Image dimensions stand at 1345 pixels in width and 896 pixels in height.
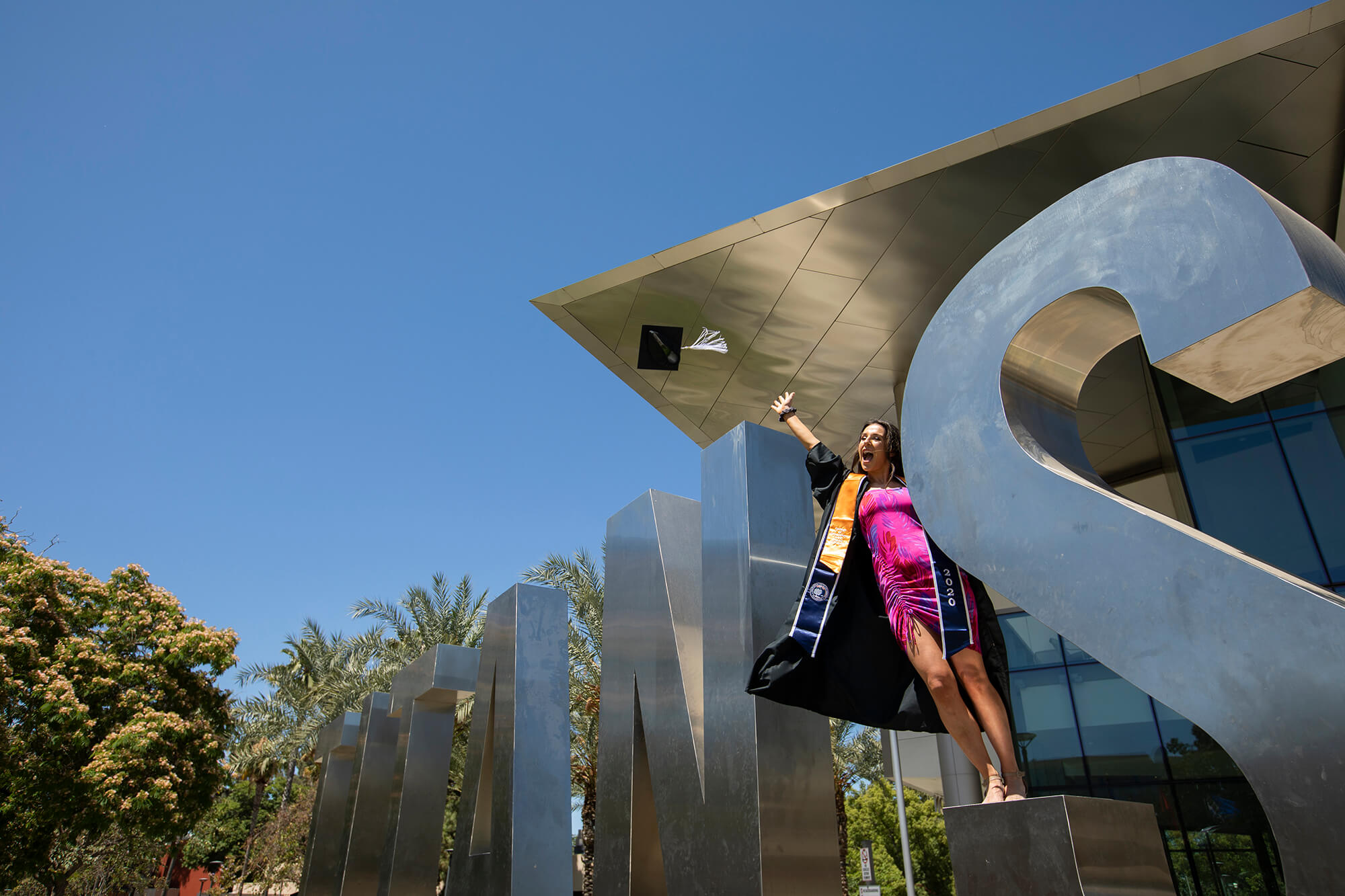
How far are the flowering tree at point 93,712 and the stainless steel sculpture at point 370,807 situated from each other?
7594mm

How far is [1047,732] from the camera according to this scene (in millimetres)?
14492

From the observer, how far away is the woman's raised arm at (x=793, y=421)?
4.32 m

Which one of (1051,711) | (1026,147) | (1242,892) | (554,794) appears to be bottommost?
(1242,892)

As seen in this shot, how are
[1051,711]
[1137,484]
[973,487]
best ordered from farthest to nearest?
[1137,484] < [1051,711] < [973,487]

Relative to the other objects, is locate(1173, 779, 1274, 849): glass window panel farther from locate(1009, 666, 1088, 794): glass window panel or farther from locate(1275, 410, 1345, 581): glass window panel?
locate(1275, 410, 1345, 581): glass window panel

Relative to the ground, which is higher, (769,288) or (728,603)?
(769,288)

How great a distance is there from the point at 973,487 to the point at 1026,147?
277 inches

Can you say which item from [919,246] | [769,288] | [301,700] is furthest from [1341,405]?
[301,700]

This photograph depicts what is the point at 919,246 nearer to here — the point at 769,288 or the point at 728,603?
the point at 769,288

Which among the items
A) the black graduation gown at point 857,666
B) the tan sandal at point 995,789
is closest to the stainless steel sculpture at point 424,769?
the black graduation gown at point 857,666

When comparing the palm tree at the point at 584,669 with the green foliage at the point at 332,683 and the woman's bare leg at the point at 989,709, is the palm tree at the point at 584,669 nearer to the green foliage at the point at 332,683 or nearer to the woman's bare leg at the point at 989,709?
the green foliage at the point at 332,683

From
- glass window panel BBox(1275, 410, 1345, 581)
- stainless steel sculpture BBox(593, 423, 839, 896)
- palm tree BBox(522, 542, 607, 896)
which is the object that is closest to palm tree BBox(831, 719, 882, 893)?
palm tree BBox(522, 542, 607, 896)

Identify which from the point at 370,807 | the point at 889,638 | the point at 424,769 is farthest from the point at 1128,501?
the point at 370,807

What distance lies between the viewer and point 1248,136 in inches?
346
